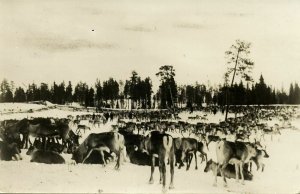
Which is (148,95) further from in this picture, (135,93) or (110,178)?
(110,178)

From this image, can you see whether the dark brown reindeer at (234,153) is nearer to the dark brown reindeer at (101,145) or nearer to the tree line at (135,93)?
the tree line at (135,93)

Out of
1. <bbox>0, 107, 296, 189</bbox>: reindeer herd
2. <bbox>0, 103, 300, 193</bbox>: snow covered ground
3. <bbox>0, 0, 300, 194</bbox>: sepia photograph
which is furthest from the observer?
<bbox>0, 107, 296, 189</bbox>: reindeer herd

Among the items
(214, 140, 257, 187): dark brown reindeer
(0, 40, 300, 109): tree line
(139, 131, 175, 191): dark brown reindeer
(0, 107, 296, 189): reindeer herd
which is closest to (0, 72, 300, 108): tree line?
(0, 40, 300, 109): tree line

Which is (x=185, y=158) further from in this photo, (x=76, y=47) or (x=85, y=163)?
(x=76, y=47)

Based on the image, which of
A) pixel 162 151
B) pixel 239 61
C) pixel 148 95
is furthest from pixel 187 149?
pixel 239 61

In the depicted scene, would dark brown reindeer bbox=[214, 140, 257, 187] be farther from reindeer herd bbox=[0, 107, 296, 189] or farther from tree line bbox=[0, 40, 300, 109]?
tree line bbox=[0, 40, 300, 109]

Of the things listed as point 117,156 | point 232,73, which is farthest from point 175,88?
point 117,156

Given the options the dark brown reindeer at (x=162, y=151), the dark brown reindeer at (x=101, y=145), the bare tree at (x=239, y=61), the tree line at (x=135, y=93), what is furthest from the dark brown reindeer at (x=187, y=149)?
the bare tree at (x=239, y=61)
